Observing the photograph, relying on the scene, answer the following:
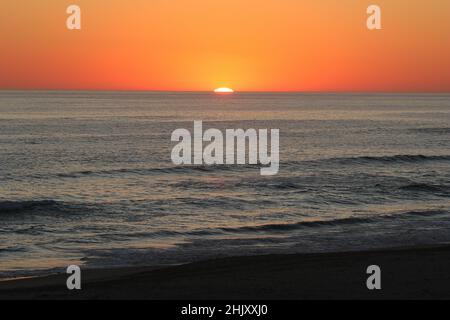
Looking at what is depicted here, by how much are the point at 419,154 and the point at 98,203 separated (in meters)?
32.3

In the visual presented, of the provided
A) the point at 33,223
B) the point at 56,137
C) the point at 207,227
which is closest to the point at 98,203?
the point at 33,223

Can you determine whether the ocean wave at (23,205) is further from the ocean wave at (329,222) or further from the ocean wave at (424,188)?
the ocean wave at (424,188)

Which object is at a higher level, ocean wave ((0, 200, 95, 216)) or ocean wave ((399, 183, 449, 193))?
ocean wave ((399, 183, 449, 193))

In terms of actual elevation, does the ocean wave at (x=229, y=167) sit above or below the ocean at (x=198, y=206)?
above

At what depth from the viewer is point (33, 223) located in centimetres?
2486

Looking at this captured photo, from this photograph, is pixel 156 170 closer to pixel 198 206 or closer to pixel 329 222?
pixel 198 206

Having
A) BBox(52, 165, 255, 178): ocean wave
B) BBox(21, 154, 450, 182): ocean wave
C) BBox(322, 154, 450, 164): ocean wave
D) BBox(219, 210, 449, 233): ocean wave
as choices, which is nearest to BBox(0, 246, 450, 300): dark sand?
BBox(219, 210, 449, 233): ocean wave

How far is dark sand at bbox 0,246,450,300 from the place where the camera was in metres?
13.9

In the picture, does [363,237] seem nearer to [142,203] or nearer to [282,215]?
[282,215]

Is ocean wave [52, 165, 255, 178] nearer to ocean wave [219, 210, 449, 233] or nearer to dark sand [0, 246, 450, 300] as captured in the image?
ocean wave [219, 210, 449, 233]

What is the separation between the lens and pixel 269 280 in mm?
15266

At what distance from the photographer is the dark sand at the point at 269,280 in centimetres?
1393

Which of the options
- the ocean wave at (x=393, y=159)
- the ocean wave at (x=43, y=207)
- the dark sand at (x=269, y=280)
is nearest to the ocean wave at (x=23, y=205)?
the ocean wave at (x=43, y=207)

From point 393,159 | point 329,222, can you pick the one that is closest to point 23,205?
point 329,222
